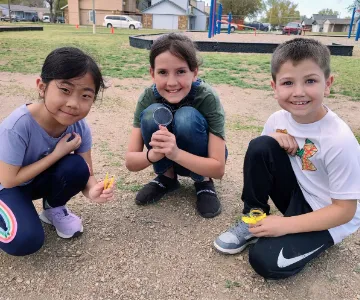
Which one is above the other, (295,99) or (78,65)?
(78,65)

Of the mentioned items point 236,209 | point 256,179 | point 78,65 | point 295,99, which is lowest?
point 236,209

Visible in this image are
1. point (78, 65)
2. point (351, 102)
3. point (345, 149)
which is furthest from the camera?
point (351, 102)

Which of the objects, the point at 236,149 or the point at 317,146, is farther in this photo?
the point at 236,149

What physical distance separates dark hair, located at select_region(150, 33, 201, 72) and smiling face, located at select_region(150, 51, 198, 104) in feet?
0.07

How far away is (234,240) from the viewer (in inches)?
70.3

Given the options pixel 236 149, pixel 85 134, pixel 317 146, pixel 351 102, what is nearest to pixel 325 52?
pixel 317 146

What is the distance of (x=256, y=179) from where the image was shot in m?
1.79

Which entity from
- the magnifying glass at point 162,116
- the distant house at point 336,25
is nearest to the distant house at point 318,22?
the distant house at point 336,25

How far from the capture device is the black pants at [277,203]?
61.5 inches

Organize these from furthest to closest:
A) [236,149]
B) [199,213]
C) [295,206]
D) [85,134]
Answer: [236,149] → [199,213] → [85,134] → [295,206]

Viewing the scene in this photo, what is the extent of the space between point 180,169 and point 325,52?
1083 mm

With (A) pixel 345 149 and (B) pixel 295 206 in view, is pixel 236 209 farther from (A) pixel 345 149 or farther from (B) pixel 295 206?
(A) pixel 345 149

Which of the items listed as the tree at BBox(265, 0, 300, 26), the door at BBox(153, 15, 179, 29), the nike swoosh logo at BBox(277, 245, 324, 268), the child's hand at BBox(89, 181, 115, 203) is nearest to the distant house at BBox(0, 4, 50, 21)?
the door at BBox(153, 15, 179, 29)

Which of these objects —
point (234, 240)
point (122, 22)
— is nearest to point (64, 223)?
point (234, 240)
